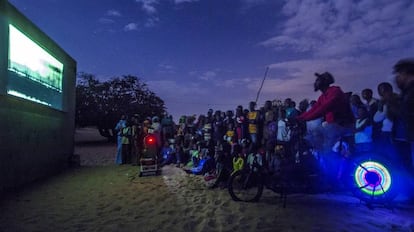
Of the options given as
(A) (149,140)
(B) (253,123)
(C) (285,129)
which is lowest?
(A) (149,140)

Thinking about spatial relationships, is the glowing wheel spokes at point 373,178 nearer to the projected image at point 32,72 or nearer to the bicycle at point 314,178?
the bicycle at point 314,178

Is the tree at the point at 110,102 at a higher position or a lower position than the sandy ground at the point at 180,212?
higher

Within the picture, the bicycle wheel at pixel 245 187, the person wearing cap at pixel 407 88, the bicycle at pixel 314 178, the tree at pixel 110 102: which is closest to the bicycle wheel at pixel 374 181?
the bicycle at pixel 314 178

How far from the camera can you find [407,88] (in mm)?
4312

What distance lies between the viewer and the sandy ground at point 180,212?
15.5ft

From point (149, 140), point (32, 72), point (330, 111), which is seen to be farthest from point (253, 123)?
point (32, 72)

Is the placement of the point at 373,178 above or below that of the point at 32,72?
below

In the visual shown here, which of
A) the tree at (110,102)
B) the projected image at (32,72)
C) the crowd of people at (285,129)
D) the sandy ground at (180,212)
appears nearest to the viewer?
the sandy ground at (180,212)

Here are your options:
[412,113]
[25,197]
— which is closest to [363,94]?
[412,113]

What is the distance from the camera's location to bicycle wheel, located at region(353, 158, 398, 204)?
17.1 feet

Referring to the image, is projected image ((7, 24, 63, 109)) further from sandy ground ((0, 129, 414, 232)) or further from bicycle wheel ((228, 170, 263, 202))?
bicycle wheel ((228, 170, 263, 202))

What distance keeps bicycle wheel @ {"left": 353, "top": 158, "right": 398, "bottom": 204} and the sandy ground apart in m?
0.20

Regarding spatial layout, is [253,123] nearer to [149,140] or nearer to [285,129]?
[285,129]

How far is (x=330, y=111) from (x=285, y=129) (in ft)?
8.39
